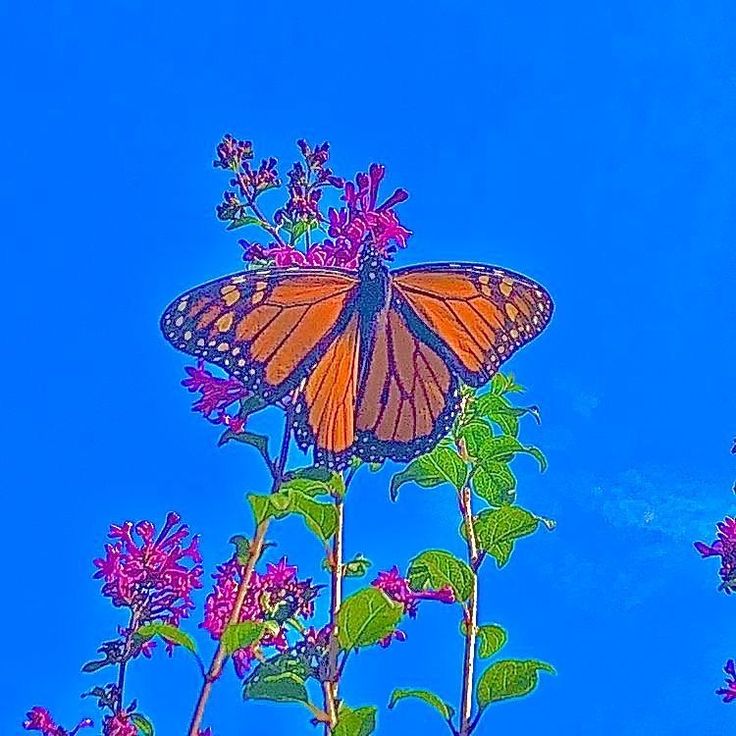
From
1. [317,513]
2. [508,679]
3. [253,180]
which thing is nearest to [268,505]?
[317,513]

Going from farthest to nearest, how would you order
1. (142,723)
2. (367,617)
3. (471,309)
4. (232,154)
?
(471,309), (232,154), (142,723), (367,617)

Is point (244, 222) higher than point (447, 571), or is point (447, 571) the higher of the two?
point (244, 222)

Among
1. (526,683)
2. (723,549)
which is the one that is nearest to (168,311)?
(526,683)

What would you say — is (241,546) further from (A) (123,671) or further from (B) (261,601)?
(A) (123,671)

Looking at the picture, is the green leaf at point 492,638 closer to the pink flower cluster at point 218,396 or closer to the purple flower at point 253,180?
the pink flower cluster at point 218,396

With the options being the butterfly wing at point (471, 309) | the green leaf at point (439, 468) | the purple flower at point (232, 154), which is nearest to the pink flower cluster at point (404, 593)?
the green leaf at point (439, 468)

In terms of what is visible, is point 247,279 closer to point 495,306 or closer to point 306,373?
point 306,373

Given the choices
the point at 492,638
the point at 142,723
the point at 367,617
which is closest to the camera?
the point at 367,617

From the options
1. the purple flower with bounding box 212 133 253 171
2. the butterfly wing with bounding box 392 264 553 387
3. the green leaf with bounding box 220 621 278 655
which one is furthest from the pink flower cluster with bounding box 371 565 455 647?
the purple flower with bounding box 212 133 253 171
